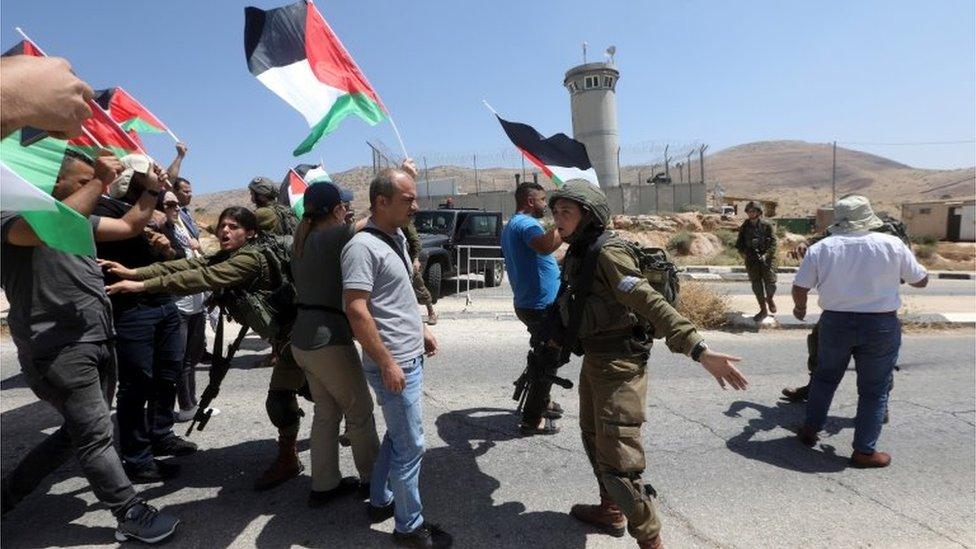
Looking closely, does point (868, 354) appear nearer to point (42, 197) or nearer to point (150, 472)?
point (42, 197)

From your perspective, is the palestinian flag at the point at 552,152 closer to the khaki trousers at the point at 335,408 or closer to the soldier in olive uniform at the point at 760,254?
the khaki trousers at the point at 335,408

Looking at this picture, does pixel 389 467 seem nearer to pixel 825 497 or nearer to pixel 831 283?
pixel 825 497

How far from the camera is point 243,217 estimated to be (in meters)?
3.25

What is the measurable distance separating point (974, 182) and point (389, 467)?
104309 millimetres

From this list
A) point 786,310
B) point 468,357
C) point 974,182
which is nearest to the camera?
point 468,357

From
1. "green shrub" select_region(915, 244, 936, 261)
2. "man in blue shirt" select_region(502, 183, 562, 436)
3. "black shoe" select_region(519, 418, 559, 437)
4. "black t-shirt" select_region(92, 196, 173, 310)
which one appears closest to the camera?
"black t-shirt" select_region(92, 196, 173, 310)

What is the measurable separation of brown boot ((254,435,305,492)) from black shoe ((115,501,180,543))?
1.93ft

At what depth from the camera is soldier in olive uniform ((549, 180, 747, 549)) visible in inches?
94.0

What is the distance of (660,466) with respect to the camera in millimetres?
3590

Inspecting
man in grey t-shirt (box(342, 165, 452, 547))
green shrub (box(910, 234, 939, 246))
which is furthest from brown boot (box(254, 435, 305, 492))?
green shrub (box(910, 234, 939, 246))

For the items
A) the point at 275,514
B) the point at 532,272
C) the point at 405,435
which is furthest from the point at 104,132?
the point at 532,272

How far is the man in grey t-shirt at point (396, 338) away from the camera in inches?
96.2

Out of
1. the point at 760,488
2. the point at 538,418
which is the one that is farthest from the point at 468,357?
the point at 760,488

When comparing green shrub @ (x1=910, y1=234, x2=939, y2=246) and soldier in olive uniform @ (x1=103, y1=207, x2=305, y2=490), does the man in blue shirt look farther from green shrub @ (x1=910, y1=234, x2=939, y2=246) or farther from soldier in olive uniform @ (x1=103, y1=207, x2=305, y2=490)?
green shrub @ (x1=910, y1=234, x2=939, y2=246)
